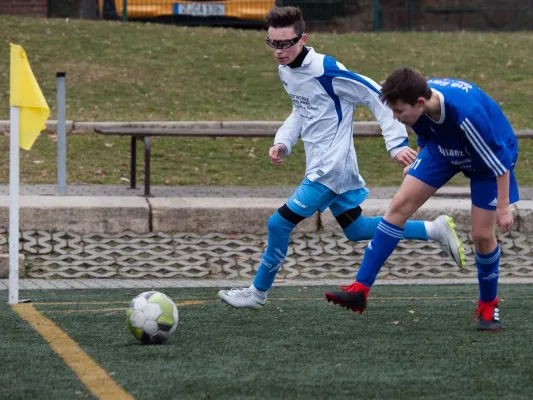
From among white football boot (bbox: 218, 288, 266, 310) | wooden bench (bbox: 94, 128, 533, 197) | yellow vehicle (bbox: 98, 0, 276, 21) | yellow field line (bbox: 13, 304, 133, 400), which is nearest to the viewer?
yellow field line (bbox: 13, 304, 133, 400)

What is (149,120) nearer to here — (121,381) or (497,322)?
(497,322)

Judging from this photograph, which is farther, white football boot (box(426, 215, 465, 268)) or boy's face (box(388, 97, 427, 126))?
white football boot (box(426, 215, 465, 268))

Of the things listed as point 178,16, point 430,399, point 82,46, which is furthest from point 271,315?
point 178,16

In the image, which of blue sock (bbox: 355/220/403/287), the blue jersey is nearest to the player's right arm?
blue sock (bbox: 355/220/403/287)

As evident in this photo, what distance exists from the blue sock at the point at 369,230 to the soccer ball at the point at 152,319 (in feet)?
5.08

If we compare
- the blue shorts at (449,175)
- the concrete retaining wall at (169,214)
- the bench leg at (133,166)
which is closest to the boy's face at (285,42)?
the blue shorts at (449,175)

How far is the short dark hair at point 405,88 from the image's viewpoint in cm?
579

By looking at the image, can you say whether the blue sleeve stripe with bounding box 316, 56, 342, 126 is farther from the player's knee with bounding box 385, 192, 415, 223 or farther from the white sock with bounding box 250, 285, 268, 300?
the white sock with bounding box 250, 285, 268, 300

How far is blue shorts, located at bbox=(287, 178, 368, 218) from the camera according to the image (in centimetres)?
702

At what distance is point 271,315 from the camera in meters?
7.22

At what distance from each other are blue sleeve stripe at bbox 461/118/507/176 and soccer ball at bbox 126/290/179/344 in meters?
1.76

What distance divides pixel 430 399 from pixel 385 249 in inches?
72.2

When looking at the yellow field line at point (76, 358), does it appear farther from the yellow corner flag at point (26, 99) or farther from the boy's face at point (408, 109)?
the boy's face at point (408, 109)

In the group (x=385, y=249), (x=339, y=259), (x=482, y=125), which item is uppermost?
(x=482, y=125)
